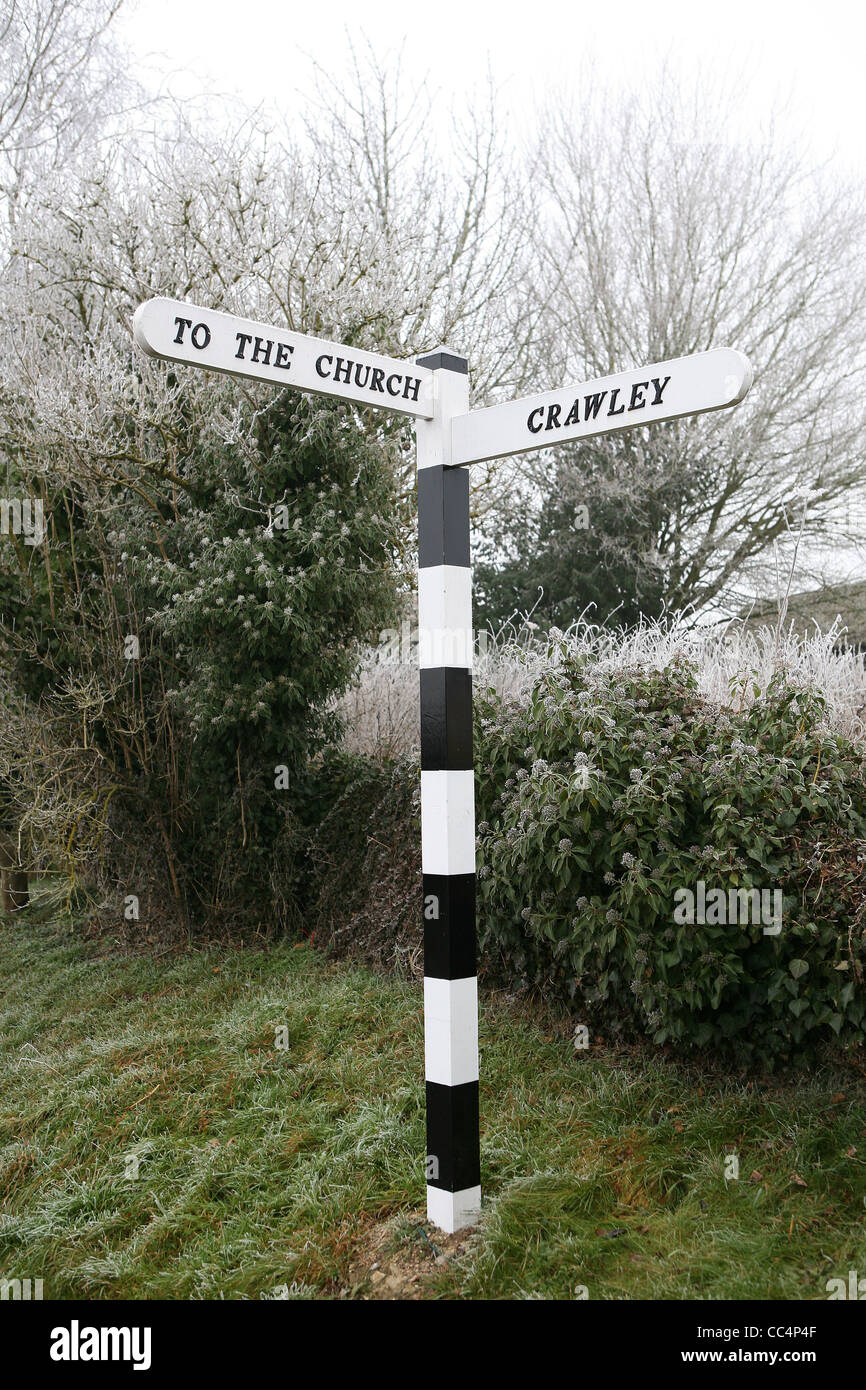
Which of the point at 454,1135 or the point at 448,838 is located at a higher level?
the point at 448,838

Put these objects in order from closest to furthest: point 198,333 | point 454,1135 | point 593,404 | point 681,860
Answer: point 198,333
point 593,404
point 454,1135
point 681,860

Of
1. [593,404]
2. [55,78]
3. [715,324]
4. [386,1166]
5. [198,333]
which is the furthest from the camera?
[715,324]

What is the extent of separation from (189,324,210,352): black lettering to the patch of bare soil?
2693 millimetres

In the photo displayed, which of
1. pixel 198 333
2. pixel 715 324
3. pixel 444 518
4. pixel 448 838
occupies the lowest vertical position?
pixel 448 838

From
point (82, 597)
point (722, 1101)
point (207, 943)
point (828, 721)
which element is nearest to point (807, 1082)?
point (722, 1101)

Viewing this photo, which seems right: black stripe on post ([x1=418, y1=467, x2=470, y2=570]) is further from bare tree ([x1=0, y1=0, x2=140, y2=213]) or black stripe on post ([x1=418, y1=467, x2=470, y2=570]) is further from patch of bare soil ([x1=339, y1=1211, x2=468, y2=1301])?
bare tree ([x1=0, y1=0, x2=140, y2=213])

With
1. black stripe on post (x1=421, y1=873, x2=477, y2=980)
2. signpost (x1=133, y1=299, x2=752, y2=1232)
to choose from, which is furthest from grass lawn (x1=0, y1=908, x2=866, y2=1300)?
black stripe on post (x1=421, y1=873, x2=477, y2=980)

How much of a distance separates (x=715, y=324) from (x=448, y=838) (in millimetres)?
11291

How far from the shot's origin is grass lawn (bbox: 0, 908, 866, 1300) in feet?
10.2

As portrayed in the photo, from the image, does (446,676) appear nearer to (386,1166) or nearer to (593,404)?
(593,404)

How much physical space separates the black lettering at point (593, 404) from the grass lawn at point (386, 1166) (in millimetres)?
2385

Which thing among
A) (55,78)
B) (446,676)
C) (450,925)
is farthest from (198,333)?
(55,78)

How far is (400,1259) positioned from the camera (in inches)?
127
